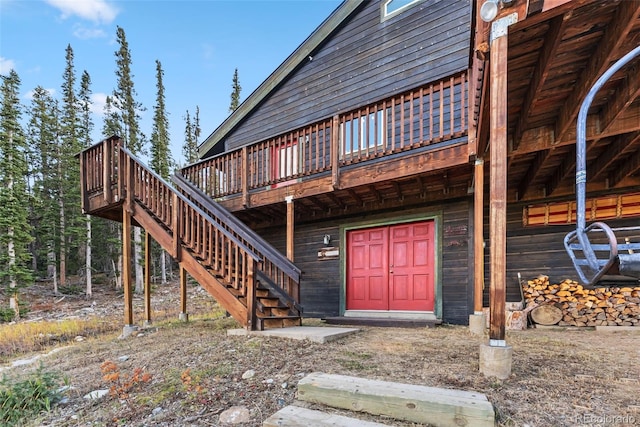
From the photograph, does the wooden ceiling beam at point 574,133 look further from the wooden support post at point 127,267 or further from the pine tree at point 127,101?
the pine tree at point 127,101

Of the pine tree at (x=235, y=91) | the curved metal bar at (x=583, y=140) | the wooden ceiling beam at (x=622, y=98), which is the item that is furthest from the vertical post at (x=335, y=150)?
the pine tree at (x=235, y=91)

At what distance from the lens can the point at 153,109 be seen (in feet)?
64.7

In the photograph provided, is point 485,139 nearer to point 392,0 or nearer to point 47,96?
point 392,0

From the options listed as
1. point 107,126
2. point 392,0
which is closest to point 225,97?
point 107,126

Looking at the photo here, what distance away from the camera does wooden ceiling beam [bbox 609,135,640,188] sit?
439 cm

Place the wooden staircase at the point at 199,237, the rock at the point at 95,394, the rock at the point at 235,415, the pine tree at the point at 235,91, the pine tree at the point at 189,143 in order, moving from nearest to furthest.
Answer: the rock at the point at 235,415
the rock at the point at 95,394
the wooden staircase at the point at 199,237
the pine tree at the point at 235,91
the pine tree at the point at 189,143

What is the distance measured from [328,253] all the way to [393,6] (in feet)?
19.0

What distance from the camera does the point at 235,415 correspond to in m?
2.34

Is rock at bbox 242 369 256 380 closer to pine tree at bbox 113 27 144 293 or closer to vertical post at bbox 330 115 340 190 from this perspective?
vertical post at bbox 330 115 340 190

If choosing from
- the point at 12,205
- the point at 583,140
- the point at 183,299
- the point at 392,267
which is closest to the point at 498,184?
the point at 583,140

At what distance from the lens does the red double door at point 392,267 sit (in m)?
6.16

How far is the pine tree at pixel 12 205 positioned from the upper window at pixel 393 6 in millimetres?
14052

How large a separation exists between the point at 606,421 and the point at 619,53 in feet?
8.49

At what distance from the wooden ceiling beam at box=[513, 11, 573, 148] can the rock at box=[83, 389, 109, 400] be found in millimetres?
4777
